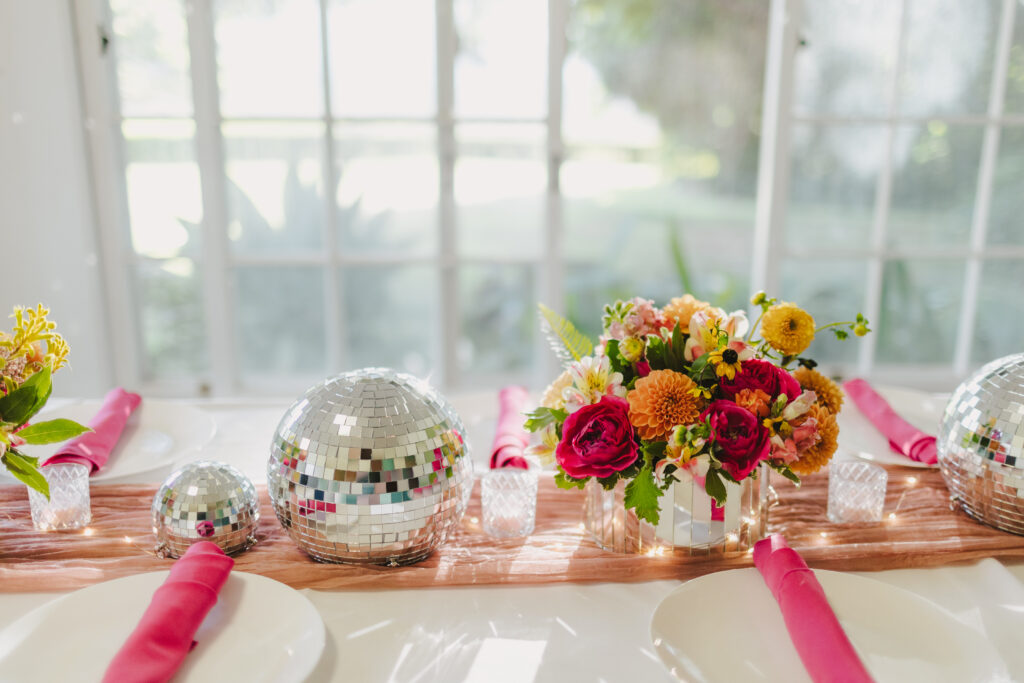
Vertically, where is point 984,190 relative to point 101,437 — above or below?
above

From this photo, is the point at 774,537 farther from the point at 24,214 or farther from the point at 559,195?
the point at 24,214

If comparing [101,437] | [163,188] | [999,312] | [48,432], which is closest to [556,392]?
[48,432]

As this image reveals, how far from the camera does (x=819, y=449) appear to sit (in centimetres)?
74

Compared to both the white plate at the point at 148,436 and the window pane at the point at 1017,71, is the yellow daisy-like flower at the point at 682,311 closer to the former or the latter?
the white plate at the point at 148,436

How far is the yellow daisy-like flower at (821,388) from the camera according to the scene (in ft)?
2.56

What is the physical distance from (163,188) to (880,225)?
204cm

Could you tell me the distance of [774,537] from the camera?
0.75 metres

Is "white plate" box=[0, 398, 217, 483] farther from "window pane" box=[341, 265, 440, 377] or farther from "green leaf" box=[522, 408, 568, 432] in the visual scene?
"window pane" box=[341, 265, 440, 377]

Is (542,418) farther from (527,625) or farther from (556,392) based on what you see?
(527,625)

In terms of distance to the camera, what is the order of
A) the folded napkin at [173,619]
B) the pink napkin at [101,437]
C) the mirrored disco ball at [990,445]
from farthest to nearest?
the pink napkin at [101,437]
the mirrored disco ball at [990,445]
the folded napkin at [173,619]

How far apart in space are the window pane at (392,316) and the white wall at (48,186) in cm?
69

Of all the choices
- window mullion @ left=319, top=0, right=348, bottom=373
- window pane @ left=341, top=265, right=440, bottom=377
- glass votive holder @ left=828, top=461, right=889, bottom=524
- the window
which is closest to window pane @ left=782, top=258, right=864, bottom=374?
the window

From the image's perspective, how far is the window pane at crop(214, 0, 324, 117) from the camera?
2.10 meters

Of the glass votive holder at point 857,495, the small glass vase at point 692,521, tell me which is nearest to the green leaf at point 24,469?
the small glass vase at point 692,521
